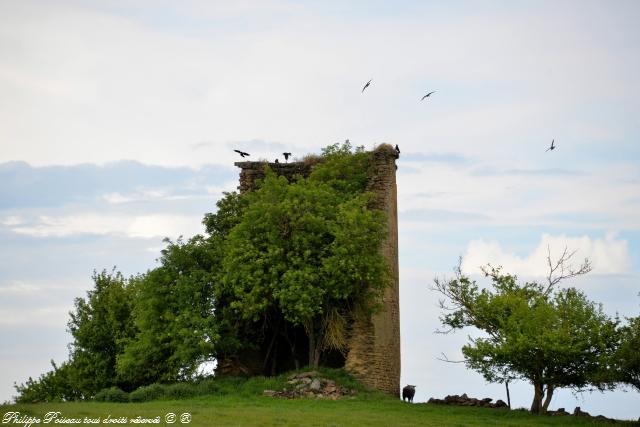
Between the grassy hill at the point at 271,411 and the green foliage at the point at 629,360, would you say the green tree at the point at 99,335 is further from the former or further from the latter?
the green foliage at the point at 629,360

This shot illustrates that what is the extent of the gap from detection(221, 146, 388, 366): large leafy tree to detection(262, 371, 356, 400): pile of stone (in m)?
1.83

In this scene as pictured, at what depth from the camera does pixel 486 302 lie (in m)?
34.4

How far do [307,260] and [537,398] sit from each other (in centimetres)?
900

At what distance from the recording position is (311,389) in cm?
3422

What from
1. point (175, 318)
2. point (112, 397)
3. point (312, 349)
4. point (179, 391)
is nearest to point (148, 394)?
point (179, 391)

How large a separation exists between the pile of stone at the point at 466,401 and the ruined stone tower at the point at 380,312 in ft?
7.80

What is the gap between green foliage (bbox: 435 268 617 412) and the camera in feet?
104

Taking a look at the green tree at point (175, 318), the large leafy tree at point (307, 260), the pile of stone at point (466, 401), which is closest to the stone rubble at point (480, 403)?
the pile of stone at point (466, 401)

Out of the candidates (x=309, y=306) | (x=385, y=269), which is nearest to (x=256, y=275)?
(x=309, y=306)

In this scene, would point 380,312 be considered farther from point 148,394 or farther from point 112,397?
point 112,397

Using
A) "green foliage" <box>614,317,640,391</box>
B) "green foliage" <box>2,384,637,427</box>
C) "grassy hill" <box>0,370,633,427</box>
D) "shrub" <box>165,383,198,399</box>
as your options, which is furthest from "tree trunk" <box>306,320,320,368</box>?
"green foliage" <box>614,317,640,391</box>

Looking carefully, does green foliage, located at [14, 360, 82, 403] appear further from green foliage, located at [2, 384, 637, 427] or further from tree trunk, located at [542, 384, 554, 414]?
tree trunk, located at [542, 384, 554, 414]

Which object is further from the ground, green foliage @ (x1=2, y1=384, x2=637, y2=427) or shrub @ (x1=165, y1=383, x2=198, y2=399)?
shrub @ (x1=165, y1=383, x2=198, y2=399)

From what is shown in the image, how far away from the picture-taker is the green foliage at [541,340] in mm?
31844
